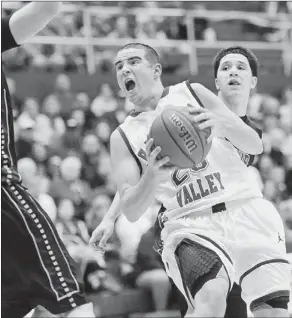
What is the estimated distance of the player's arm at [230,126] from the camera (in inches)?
145

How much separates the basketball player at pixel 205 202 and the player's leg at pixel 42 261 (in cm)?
55

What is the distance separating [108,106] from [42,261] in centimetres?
677

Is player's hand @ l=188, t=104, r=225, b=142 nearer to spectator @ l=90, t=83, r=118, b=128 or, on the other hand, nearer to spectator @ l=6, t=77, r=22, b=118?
spectator @ l=6, t=77, r=22, b=118

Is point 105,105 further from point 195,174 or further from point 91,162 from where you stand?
point 195,174

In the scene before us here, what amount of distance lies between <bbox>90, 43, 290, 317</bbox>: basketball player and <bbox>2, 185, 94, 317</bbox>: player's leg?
21.8 inches

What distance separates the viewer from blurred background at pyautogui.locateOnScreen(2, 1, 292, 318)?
6914 millimetres

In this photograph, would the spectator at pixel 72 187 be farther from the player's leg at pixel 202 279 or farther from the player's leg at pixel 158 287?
the player's leg at pixel 202 279

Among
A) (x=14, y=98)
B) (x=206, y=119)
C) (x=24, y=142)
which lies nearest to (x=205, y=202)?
(x=206, y=119)

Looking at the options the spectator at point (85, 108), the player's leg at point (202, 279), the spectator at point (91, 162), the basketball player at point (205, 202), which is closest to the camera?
the player's leg at point (202, 279)

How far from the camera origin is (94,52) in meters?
11.4

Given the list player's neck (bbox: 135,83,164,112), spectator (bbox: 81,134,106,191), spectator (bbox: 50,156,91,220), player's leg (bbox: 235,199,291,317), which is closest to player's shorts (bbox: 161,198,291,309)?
player's leg (bbox: 235,199,291,317)

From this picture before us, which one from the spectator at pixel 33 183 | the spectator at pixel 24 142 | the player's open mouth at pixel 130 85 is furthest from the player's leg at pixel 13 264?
the spectator at pixel 24 142

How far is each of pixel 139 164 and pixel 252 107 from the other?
295 inches

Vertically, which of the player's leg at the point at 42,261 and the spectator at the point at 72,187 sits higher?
the player's leg at the point at 42,261
